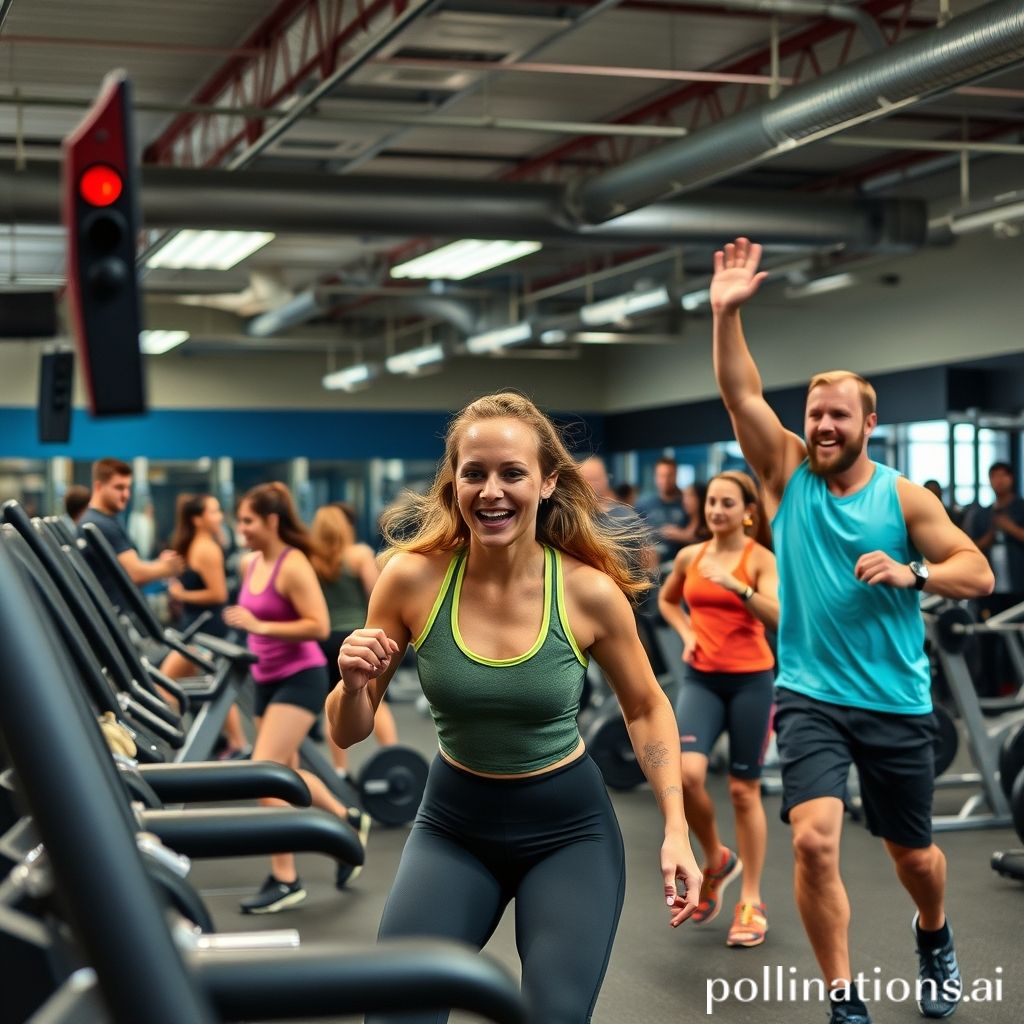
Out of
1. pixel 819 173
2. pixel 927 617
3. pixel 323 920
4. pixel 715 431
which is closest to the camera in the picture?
pixel 323 920

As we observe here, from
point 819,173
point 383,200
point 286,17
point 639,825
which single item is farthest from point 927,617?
point 819,173

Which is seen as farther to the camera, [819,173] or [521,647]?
[819,173]

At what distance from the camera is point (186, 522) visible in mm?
7719

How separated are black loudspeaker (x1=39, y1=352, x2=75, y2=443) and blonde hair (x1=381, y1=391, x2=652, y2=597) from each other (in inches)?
291

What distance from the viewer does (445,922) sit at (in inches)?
91.5

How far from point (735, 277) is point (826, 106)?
312 centimetres

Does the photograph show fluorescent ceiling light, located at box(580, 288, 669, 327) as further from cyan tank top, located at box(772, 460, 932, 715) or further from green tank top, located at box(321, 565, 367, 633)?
cyan tank top, located at box(772, 460, 932, 715)

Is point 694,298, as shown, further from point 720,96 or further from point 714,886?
point 714,886

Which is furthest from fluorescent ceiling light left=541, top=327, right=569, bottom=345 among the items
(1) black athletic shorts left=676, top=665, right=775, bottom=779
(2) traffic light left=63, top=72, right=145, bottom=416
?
(2) traffic light left=63, top=72, right=145, bottom=416

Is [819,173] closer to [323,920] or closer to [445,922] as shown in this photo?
[323,920]

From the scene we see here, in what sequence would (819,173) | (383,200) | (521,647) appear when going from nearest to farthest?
1. (521,647)
2. (383,200)
3. (819,173)

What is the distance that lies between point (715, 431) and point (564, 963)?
1424cm
